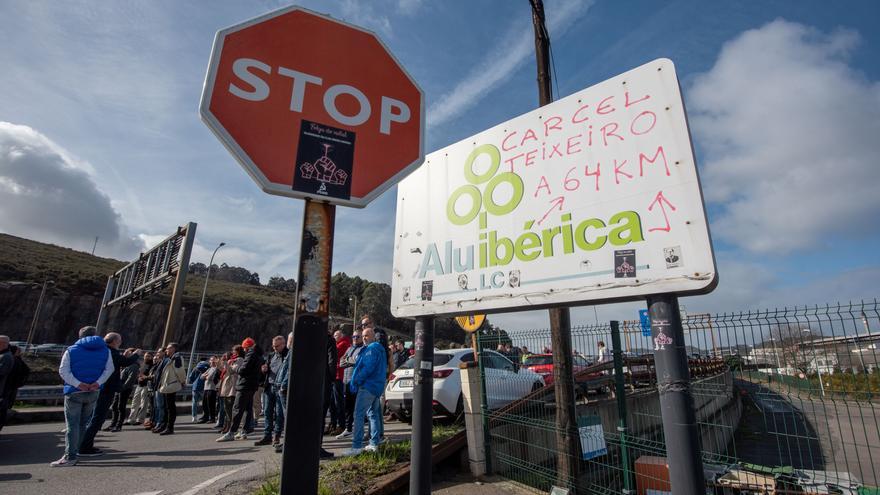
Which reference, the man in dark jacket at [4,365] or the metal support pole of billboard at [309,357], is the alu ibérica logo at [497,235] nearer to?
the metal support pole of billboard at [309,357]

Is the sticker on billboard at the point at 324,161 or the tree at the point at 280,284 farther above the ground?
the tree at the point at 280,284

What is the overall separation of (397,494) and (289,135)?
157 inches

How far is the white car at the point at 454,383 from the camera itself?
20.8 ft

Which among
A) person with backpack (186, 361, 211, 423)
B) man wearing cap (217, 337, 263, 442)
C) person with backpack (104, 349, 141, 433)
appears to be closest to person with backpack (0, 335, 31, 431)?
person with backpack (104, 349, 141, 433)

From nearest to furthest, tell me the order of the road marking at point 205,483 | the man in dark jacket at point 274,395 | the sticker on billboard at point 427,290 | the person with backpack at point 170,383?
1. the sticker on billboard at point 427,290
2. the road marking at point 205,483
3. the man in dark jacket at point 274,395
4. the person with backpack at point 170,383

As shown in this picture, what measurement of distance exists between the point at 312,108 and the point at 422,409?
6.51 feet

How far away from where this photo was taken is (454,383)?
332 inches

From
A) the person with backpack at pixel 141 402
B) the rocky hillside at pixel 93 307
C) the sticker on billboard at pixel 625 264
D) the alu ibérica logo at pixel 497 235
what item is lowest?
the person with backpack at pixel 141 402

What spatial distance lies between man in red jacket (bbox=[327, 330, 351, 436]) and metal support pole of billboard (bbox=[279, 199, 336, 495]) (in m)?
6.50

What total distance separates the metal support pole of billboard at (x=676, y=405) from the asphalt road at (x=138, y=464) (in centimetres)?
461

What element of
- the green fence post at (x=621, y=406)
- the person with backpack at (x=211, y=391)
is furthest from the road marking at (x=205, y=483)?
the person with backpack at (x=211, y=391)

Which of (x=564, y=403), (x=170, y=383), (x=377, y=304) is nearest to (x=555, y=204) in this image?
(x=564, y=403)

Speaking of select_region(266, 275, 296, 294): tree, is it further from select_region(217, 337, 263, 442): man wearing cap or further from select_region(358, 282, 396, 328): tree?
select_region(217, 337, 263, 442): man wearing cap

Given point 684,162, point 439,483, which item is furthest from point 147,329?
point 684,162
